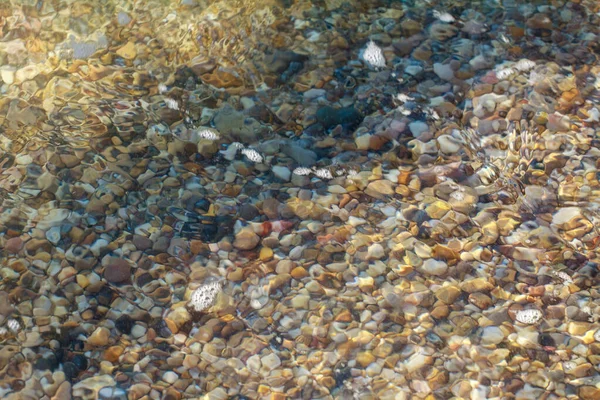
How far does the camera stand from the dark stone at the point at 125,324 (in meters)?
2.49

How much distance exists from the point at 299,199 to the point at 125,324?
91 cm

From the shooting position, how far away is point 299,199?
9.52ft

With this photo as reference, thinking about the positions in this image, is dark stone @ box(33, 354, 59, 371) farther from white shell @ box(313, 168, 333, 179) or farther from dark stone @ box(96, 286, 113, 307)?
white shell @ box(313, 168, 333, 179)

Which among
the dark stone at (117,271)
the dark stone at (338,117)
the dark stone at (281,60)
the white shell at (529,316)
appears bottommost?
the white shell at (529,316)

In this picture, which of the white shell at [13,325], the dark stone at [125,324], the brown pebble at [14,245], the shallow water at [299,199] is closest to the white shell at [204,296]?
the shallow water at [299,199]

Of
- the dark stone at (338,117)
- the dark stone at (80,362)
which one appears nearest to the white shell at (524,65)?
the dark stone at (338,117)

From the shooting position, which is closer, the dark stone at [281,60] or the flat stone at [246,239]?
the flat stone at [246,239]

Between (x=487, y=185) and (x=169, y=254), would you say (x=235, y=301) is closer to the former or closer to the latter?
(x=169, y=254)

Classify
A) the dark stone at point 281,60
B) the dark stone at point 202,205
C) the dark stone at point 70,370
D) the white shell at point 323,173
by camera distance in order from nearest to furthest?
the dark stone at point 70,370
the dark stone at point 202,205
the white shell at point 323,173
the dark stone at point 281,60

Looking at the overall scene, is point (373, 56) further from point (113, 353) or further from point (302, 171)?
point (113, 353)

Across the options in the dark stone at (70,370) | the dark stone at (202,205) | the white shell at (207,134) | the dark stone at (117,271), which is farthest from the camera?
the white shell at (207,134)

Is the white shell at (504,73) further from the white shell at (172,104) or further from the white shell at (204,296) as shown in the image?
the white shell at (204,296)

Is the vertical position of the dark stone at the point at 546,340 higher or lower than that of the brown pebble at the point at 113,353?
lower

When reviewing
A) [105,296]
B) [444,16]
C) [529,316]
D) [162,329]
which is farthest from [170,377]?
[444,16]
